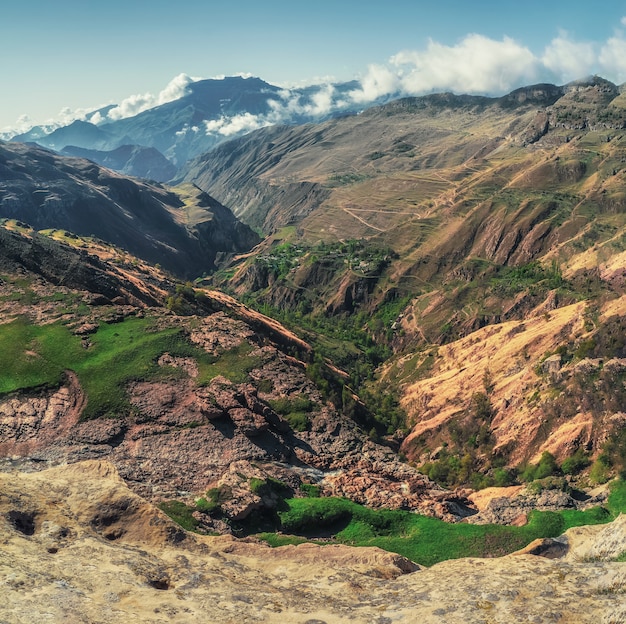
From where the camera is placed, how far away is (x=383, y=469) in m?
53.8

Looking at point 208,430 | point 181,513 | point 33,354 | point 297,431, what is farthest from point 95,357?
point 181,513

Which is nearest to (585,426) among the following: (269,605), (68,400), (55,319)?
(269,605)

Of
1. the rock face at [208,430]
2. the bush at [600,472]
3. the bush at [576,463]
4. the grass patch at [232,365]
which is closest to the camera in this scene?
the rock face at [208,430]

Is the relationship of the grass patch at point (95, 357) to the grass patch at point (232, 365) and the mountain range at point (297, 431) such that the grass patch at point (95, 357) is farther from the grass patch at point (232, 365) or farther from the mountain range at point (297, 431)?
the grass patch at point (232, 365)

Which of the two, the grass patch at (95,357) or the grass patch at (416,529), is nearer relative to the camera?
the grass patch at (416,529)

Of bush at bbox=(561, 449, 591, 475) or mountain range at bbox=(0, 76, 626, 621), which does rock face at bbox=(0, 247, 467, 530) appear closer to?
mountain range at bbox=(0, 76, 626, 621)

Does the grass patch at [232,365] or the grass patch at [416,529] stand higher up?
the grass patch at [232,365]

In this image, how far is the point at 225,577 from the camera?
2483cm

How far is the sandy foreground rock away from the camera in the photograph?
20.0 metres

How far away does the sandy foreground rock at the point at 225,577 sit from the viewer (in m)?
20.0

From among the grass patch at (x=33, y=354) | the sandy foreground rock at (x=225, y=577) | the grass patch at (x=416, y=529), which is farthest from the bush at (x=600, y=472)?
the grass patch at (x=33, y=354)

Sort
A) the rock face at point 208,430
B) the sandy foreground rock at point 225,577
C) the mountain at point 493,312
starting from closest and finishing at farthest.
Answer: the sandy foreground rock at point 225,577 < the rock face at point 208,430 < the mountain at point 493,312

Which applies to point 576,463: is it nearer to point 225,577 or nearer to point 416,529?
point 416,529

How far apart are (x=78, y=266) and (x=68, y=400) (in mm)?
35704
